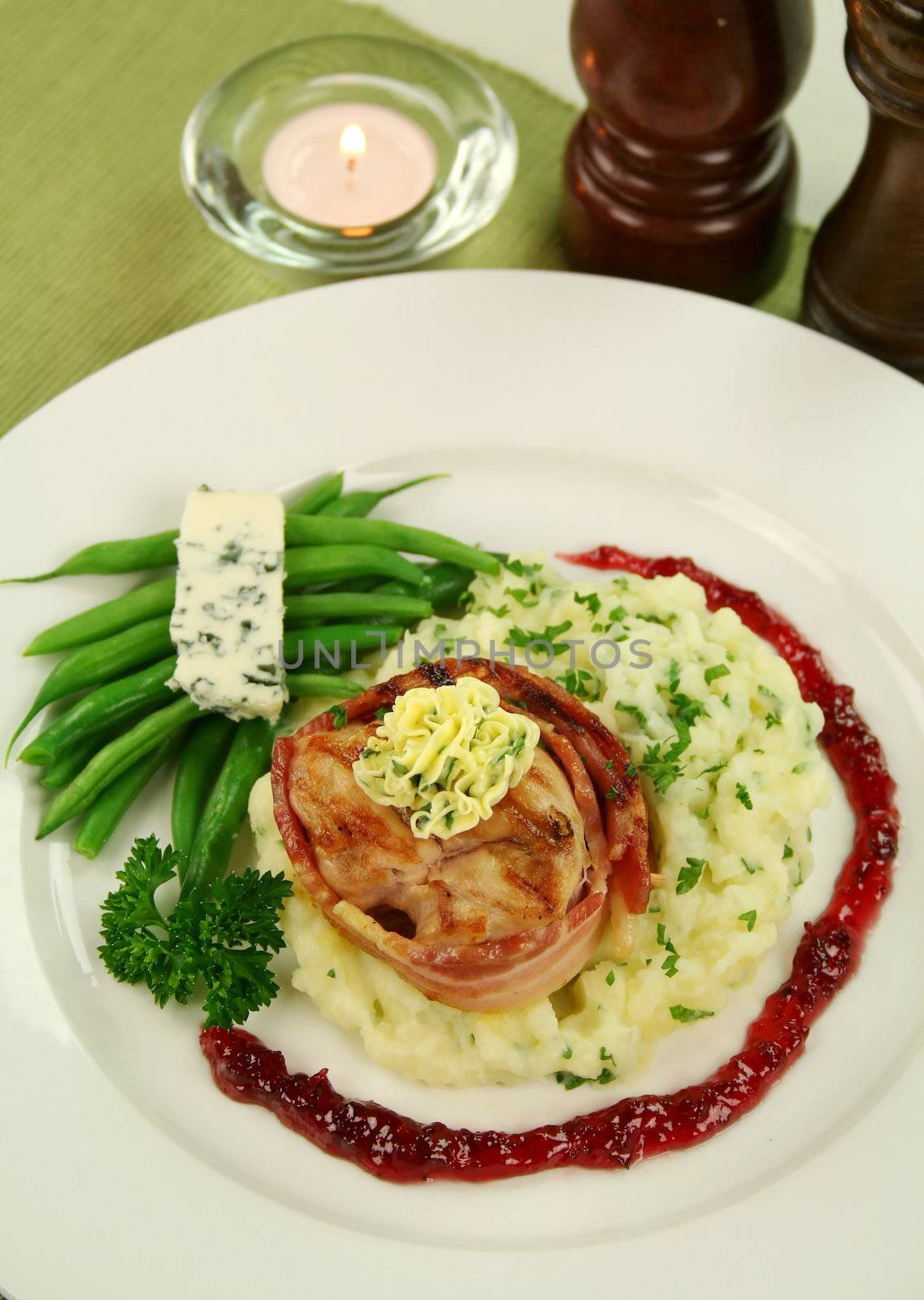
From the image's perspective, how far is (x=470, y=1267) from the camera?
4.52 metres

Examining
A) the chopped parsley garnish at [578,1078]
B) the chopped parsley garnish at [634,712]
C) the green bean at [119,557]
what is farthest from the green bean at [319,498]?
the chopped parsley garnish at [578,1078]

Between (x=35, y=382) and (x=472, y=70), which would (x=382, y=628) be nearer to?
(x=35, y=382)

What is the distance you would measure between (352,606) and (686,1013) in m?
2.13

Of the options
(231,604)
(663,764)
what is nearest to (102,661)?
(231,604)

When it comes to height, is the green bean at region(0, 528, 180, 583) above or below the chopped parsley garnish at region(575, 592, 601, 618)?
below

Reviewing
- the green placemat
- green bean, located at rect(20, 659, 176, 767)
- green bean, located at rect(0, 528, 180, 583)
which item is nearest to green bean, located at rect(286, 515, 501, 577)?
green bean, located at rect(0, 528, 180, 583)

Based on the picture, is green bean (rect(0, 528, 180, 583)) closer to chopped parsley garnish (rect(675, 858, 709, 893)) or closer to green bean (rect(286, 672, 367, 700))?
green bean (rect(286, 672, 367, 700))

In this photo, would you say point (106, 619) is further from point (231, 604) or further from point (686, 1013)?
point (686, 1013)

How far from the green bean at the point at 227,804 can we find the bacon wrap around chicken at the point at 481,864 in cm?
43

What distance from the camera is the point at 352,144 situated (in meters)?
6.77

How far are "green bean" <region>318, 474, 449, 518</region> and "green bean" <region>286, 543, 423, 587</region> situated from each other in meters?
0.23

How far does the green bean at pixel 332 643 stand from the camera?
5.71 m

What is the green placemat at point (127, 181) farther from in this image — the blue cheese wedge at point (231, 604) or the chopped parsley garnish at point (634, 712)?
the chopped parsley garnish at point (634, 712)

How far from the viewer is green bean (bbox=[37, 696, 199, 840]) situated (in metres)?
5.32
